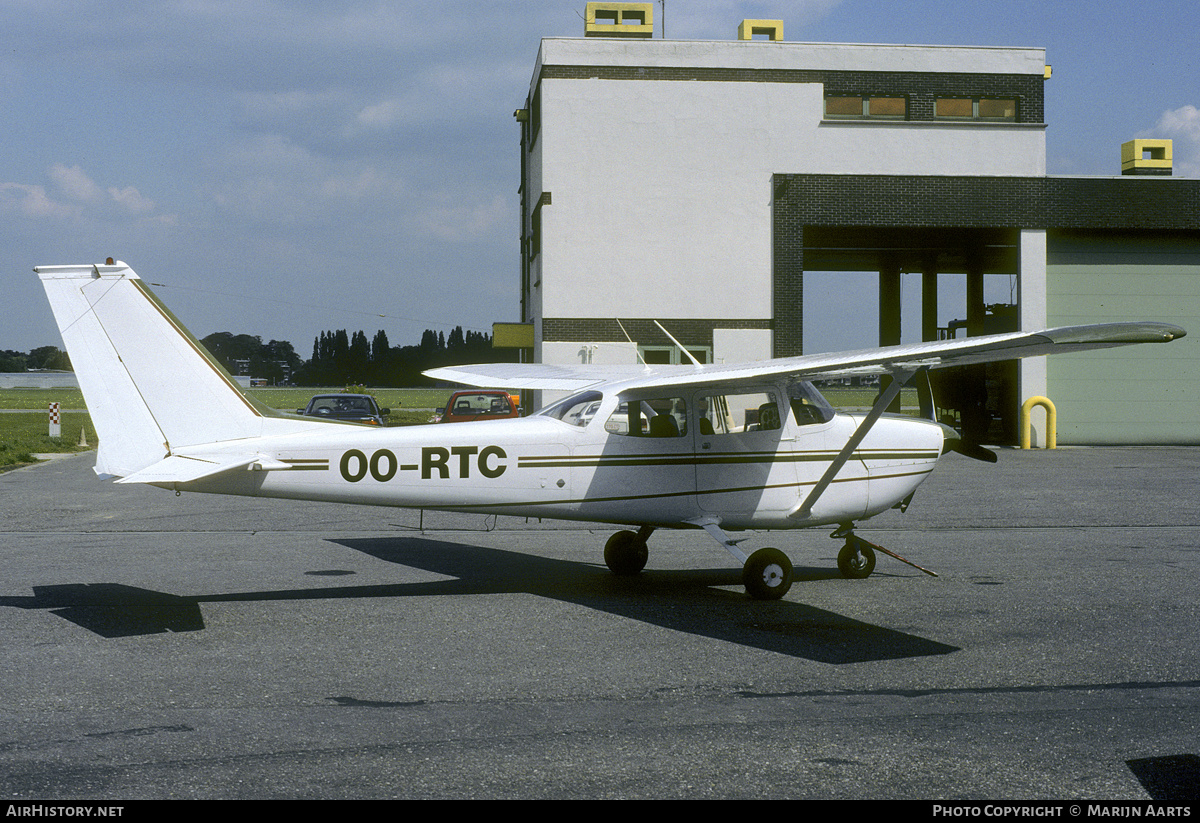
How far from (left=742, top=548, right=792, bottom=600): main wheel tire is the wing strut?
657mm

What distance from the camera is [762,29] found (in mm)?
31766

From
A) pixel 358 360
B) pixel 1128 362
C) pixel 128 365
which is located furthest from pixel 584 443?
pixel 358 360

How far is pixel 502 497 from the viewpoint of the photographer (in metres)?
8.74

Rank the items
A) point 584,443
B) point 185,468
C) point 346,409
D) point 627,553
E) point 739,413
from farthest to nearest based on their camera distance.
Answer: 1. point 346,409
2. point 627,553
3. point 739,413
4. point 584,443
5. point 185,468

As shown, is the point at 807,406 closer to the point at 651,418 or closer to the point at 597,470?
the point at 651,418

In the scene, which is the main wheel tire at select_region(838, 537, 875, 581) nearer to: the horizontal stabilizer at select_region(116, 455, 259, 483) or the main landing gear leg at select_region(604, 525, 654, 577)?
the main landing gear leg at select_region(604, 525, 654, 577)

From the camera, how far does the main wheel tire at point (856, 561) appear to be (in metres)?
9.81

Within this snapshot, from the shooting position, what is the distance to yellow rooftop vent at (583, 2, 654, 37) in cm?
3094

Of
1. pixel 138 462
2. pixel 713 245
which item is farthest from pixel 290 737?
pixel 713 245

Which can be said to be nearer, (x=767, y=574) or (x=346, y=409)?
(x=767, y=574)

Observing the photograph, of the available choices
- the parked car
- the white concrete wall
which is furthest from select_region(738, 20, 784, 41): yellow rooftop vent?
the parked car

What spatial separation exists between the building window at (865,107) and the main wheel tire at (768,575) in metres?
23.7

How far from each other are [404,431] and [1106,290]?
87.5 feet

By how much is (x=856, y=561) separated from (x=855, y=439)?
1472mm
